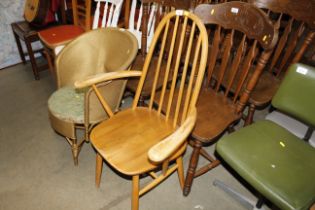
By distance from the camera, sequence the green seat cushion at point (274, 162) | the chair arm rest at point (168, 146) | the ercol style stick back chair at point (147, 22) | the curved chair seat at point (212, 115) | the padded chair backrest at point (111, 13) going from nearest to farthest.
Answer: the chair arm rest at point (168, 146)
the green seat cushion at point (274, 162)
the curved chair seat at point (212, 115)
the ercol style stick back chair at point (147, 22)
the padded chair backrest at point (111, 13)

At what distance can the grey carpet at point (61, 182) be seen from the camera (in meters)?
1.57

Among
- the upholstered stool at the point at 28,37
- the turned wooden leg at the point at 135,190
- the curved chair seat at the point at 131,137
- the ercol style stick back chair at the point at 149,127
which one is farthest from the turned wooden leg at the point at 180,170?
the upholstered stool at the point at 28,37

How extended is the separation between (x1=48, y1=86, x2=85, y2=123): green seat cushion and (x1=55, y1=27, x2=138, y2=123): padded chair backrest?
0.08 metres

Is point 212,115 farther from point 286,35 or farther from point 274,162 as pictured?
point 286,35

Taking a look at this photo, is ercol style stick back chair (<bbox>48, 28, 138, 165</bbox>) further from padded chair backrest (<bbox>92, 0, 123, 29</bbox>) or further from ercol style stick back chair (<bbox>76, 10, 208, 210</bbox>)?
padded chair backrest (<bbox>92, 0, 123, 29</bbox>)

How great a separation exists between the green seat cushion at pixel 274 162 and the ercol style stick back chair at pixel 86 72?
Result: 723 mm

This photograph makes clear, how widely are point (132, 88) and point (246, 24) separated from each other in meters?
0.79

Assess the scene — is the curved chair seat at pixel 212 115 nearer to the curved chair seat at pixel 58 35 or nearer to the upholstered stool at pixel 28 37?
the curved chair seat at pixel 58 35

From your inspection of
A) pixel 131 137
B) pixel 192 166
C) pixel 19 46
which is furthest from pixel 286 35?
pixel 19 46

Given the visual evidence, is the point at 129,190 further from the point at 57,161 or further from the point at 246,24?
A: the point at 246,24

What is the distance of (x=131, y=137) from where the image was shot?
1326mm

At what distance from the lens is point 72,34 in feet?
7.46

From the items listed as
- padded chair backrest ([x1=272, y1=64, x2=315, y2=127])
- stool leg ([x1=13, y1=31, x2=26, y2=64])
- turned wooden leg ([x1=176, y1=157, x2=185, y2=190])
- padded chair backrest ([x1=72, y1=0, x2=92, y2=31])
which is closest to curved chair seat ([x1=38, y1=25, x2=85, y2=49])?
padded chair backrest ([x1=72, y1=0, x2=92, y2=31])

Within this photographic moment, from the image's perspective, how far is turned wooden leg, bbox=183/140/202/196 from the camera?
1372mm
